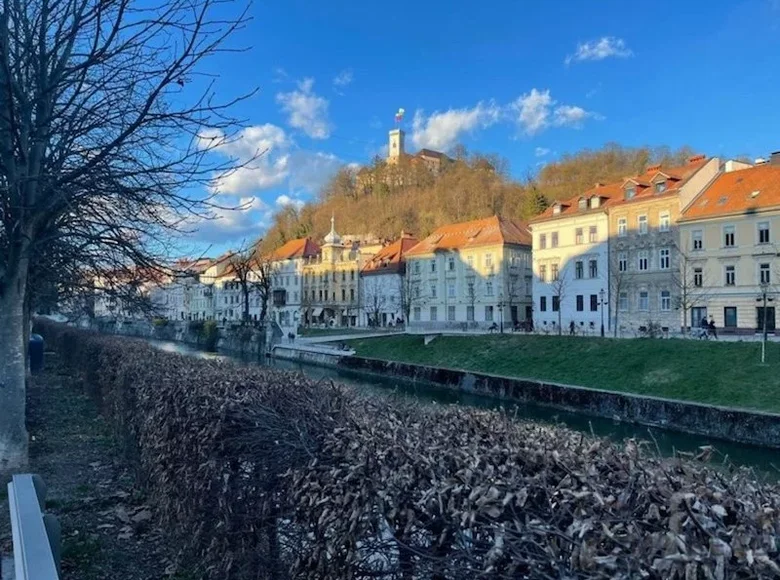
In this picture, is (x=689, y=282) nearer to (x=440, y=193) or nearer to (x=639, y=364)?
(x=639, y=364)

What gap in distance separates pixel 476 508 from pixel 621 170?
8435 cm

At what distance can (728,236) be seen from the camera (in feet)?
125

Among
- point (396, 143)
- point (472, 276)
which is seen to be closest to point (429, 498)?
point (472, 276)

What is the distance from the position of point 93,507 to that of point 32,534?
172 inches

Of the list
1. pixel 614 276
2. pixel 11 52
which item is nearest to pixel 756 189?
pixel 614 276

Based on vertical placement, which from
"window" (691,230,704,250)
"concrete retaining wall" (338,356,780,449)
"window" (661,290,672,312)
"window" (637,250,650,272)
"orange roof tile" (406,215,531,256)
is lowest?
"concrete retaining wall" (338,356,780,449)

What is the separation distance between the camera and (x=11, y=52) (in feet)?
25.6

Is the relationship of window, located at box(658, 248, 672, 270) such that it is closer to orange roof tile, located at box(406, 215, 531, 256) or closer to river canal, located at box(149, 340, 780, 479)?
orange roof tile, located at box(406, 215, 531, 256)

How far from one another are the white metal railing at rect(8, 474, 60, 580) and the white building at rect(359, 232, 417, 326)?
58051 mm

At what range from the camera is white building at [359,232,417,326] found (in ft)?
213

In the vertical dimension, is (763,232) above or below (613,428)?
above

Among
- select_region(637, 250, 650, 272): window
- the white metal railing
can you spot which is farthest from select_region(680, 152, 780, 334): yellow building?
the white metal railing

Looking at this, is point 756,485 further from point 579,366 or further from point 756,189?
point 756,189

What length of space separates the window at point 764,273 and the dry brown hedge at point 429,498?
130 feet
